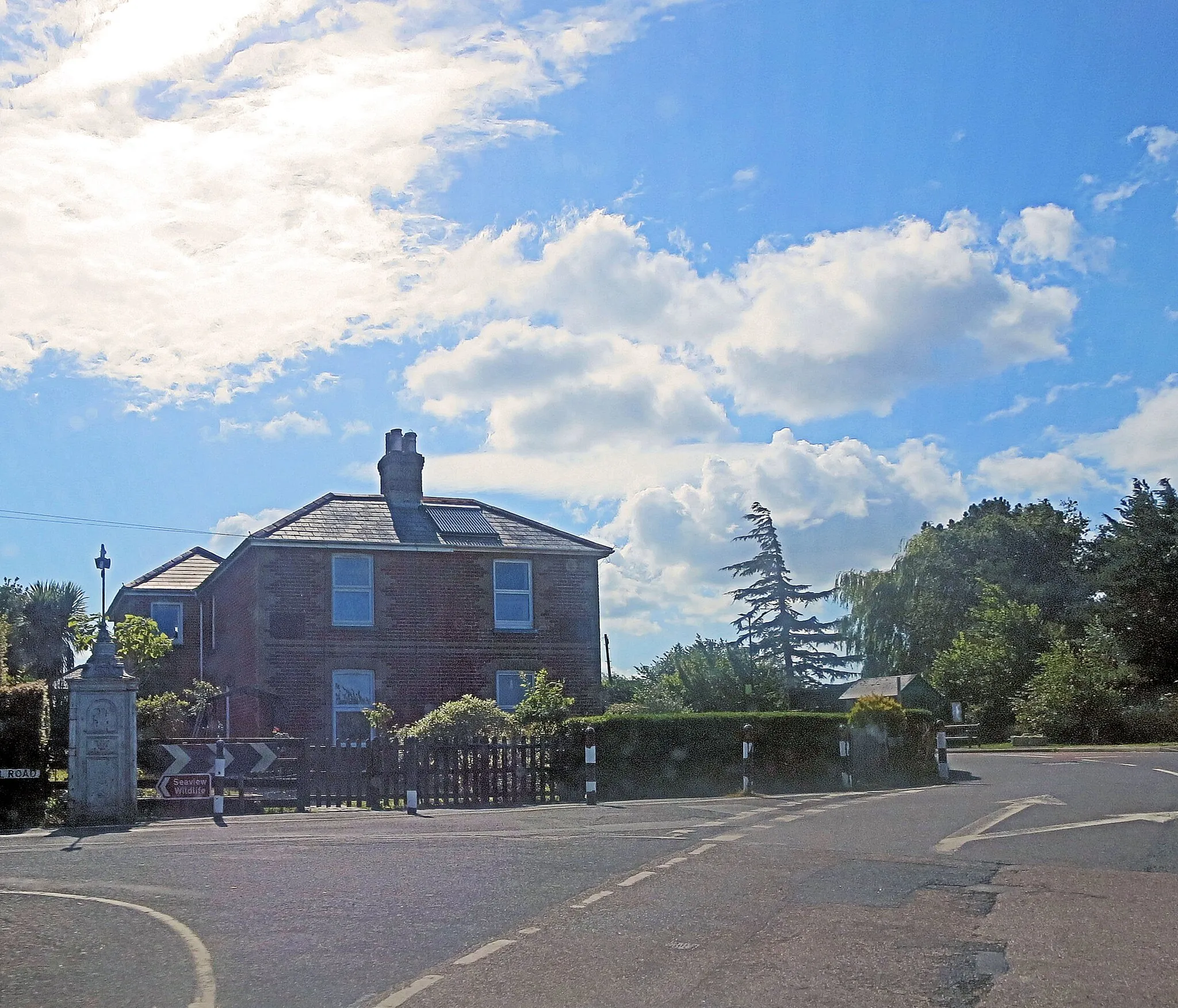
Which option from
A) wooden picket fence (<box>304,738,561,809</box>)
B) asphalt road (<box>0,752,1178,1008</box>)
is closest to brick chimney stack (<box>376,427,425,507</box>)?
wooden picket fence (<box>304,738,561,809</box>)

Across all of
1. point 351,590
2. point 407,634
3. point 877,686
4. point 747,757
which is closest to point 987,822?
point 747,757

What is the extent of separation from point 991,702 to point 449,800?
43.1 metres

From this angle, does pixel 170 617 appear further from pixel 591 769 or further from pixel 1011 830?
pixel 1011 830

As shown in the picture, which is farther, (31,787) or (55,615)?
(55,615)

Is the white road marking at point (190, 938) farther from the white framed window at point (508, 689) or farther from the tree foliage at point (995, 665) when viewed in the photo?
the tree foliage at point (995, 665)

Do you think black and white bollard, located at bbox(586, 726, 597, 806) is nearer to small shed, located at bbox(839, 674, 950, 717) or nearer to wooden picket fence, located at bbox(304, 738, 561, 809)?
wooden picket fence, located at bbox(304, 738, 561, 809)

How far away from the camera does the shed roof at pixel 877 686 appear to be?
62.9m

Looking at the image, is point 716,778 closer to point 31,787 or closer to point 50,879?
point 31,787

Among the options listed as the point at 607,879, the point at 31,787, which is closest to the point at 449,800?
the point at 31,787

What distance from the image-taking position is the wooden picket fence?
2153 centimetres

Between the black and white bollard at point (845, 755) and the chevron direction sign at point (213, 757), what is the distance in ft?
35.0

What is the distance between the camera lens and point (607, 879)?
10.8m

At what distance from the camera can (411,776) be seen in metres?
21.0

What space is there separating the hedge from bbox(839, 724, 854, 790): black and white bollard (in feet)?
46.0
